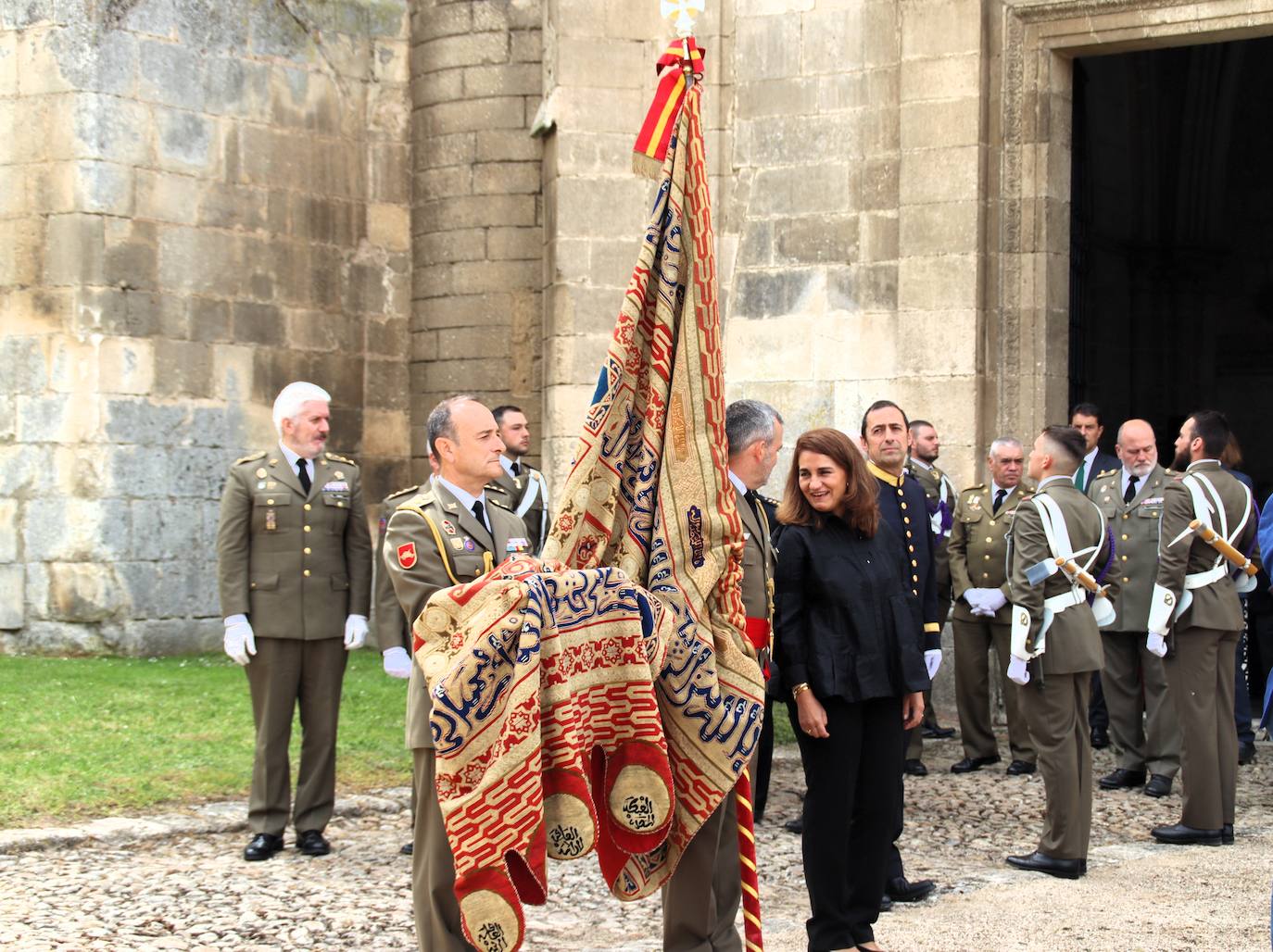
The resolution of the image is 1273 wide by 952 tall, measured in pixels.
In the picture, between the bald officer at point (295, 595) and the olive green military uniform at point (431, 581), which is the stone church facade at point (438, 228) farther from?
the olive green military uniform at point (431, 581)

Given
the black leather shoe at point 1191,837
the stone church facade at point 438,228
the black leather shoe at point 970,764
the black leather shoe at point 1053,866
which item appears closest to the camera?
the black leather shoe at point 1053,866

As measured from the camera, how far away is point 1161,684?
8445 mm

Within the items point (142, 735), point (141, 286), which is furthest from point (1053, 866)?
point (141, 286)

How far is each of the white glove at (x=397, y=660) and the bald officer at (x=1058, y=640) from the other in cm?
222

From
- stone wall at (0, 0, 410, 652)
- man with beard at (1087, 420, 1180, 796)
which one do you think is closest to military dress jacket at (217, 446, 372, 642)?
man with beard at (1087, 420, 1180, 796)

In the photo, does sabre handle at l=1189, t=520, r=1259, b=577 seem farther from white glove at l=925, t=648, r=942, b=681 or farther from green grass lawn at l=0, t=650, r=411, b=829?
green grass lawn at l=0, t=650, r=411, b=829

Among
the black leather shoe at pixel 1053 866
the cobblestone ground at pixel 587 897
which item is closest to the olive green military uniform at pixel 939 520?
the cobblestone ground at pixel 587 897

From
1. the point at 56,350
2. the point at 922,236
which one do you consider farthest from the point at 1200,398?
the point at 56,350

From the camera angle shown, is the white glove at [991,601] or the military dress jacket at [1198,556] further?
the white glove at [991,601]

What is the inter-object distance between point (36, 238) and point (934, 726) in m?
6.57

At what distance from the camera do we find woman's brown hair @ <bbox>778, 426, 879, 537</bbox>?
→ 16.5 feet

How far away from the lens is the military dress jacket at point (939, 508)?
930 cm

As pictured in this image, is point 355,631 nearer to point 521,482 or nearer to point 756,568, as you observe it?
point 756,568

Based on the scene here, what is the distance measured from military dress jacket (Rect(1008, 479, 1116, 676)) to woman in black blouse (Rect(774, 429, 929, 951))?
1398 millimetres
